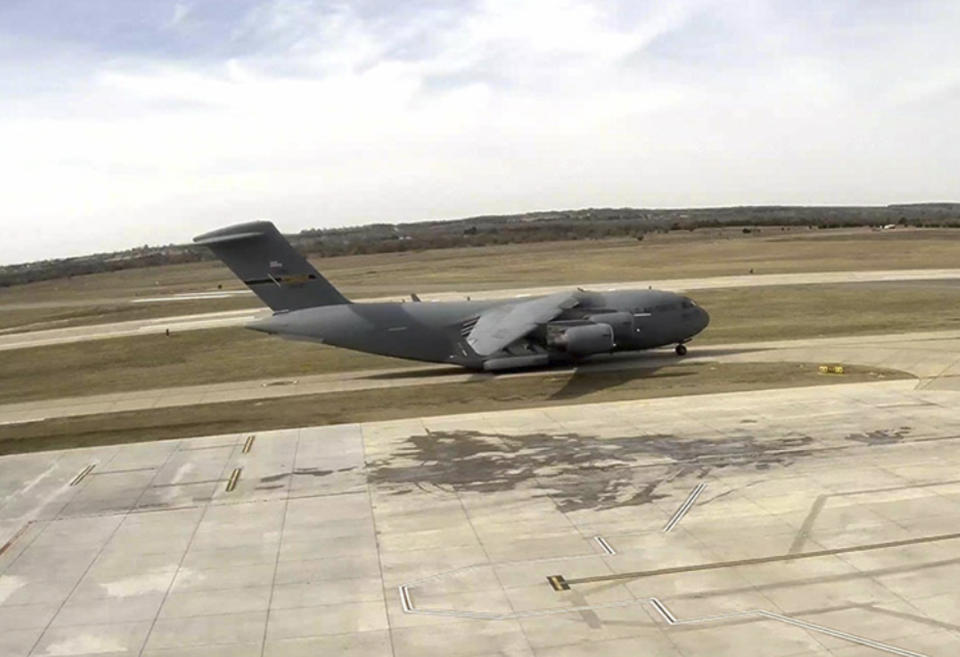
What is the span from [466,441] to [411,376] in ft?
44.3

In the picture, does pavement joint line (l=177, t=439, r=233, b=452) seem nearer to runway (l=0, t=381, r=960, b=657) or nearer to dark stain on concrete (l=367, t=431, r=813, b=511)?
runway (l=0, t=381, r=960, b=657)

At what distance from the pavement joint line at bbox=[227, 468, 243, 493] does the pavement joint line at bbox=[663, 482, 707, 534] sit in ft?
37.3

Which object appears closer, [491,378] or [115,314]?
[491,378]

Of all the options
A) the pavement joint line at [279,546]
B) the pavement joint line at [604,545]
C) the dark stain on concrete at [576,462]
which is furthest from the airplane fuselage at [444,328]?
the pavement joint line at [604,545]

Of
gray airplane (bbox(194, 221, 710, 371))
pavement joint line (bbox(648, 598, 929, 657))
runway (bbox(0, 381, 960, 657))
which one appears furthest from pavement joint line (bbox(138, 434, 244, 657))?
gray airplane (bbox(194, 221, 710, 371))

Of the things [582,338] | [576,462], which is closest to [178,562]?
[576,462]

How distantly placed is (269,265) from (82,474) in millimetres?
13895

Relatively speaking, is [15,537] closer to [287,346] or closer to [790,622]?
[790,622]

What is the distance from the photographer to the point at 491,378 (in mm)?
37906

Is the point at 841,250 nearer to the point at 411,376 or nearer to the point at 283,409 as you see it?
the point at 411,376

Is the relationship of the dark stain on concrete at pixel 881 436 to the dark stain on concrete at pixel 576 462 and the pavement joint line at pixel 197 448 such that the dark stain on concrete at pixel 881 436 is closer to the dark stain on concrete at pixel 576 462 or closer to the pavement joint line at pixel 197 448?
the dark stain on concrete at pixel 576 462

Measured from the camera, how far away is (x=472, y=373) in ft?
130

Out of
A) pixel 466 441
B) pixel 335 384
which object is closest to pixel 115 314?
pixel 335 384

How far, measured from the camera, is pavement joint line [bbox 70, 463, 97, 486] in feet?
81.6
